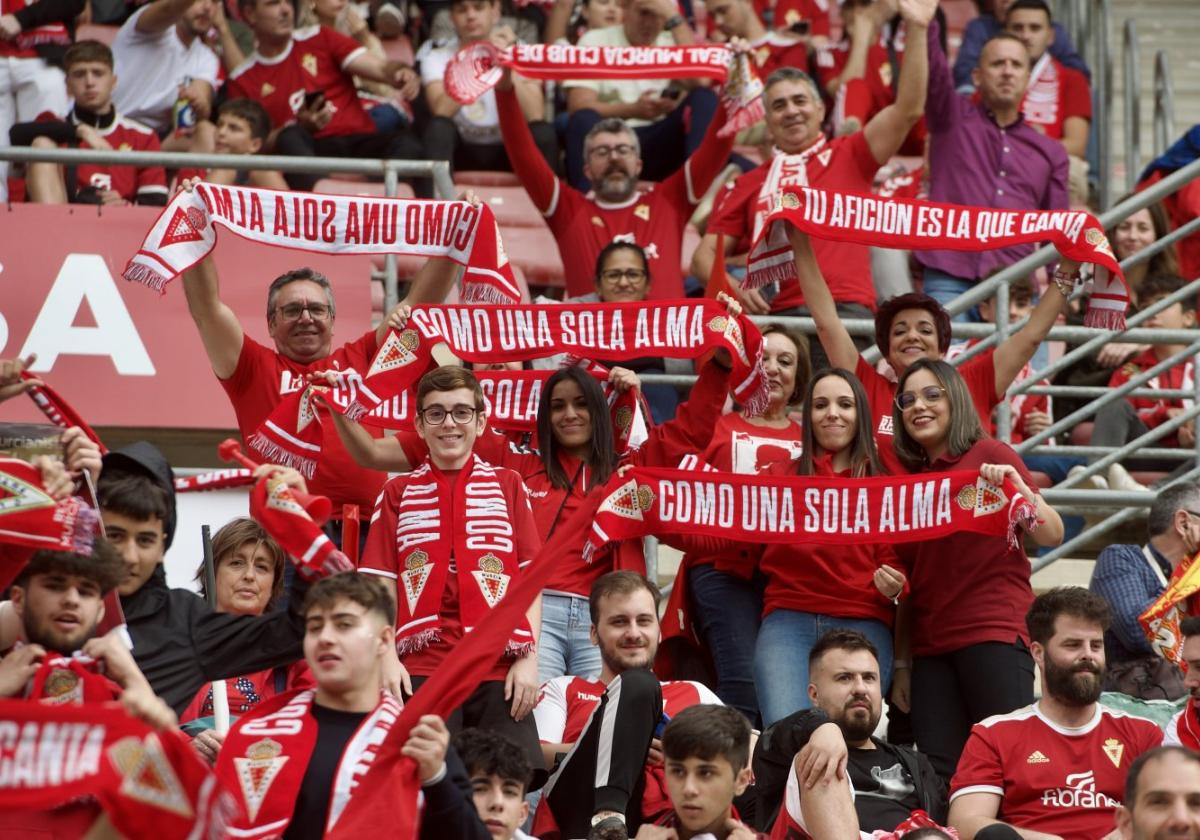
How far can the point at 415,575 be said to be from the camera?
23.2 feet

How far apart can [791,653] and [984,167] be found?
4.24m

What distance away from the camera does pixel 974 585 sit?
24.0 ft

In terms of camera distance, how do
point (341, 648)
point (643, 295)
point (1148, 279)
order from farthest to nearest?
1. point (1148, 279)
2. point (643, 295)
3. point (341, 648)

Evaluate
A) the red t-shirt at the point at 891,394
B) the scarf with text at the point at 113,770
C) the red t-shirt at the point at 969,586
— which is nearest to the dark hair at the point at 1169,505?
the red t-shirt at the point at 969,586

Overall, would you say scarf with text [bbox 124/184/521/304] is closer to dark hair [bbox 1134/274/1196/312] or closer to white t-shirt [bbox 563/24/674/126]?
dark hair [bbox 1134/274/1196/312]

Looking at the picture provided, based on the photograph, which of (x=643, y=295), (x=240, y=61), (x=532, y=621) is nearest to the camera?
(x=532, y=621)

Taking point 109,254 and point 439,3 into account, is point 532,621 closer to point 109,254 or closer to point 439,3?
point 109,254

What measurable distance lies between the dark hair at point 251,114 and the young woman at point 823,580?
417 cm

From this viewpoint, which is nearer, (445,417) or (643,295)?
(445,417)

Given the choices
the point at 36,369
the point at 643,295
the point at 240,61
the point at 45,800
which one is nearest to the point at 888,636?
the point at 643,295

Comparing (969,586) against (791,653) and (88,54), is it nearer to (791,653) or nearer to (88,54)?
(791,653)

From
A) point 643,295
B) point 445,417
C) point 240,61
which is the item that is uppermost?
point 240,61

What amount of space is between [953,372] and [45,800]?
365cm

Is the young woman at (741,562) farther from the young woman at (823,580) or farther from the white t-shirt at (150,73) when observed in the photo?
the white t-shirt at (150,73)
